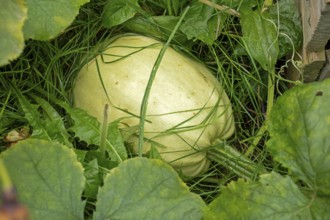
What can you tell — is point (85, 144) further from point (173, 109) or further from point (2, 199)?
point (2, 199)

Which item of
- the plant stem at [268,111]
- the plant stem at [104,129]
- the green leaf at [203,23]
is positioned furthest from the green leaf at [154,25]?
the plant stem at [104,129]

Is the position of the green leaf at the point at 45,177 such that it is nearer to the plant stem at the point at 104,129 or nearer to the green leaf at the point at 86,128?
the plant stem at the point at 104,129

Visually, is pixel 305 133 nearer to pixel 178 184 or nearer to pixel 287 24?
pixel 178 184

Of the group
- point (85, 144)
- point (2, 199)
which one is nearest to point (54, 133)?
point (85, 144)

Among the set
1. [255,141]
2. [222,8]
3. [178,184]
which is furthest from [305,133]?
[222,8]

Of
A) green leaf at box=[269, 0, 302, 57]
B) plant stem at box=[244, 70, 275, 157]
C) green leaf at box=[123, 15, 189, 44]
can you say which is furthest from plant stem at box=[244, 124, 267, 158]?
green leaf at box=[123, 15, 189, 44]

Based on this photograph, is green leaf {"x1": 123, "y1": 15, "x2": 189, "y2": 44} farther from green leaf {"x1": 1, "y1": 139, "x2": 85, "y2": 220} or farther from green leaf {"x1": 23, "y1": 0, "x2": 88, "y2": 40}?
green leaf {"x1": 1, "y1": 139, "x2": 85, "y2": 220}
